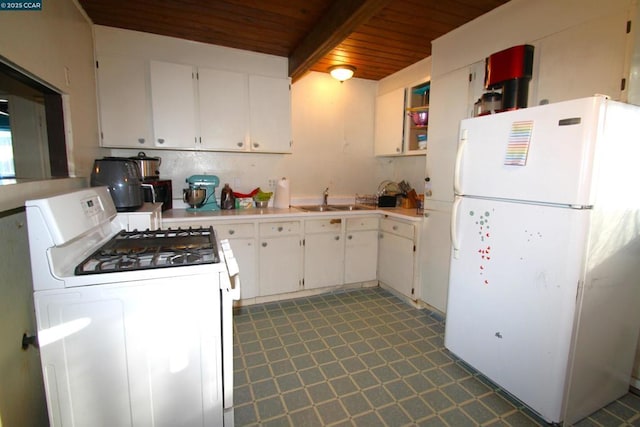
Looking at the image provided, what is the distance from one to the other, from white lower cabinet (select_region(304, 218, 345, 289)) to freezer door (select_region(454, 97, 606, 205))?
144 cm

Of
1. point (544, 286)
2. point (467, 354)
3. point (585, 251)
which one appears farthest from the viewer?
point (467, 354)

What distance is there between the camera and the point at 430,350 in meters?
2.26

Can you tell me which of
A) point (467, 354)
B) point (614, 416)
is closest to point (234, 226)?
point (467, 354)

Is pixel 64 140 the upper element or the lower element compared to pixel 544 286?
upper

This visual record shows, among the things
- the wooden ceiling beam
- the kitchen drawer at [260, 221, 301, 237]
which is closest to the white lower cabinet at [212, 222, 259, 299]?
the kitchen drawer at [260, 221, 301, 237]

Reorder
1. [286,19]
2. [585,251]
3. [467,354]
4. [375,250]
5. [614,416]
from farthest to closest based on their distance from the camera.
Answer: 1. [375,250]
2. [286,19]
3. [467,354]
4. [614,416]
5. [585,251]

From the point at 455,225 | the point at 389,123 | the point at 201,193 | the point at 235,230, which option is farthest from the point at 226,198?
the point at 455,225

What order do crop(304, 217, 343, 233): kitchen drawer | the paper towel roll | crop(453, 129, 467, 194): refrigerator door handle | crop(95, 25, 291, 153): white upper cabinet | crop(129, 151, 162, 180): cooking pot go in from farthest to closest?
the paper towel roll → crop(304, 217, 343, 233): kitchen drawer → crop(95, 25, 291, 153): white upper cabinet → crop(129, 151, 162, 180): cooking pot → crop(453, 129, 467, 194): refrigerator door handle

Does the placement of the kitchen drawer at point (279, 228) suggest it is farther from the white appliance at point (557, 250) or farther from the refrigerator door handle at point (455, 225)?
the white appliance at point (557, 250)

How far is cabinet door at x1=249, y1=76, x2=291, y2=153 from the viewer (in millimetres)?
3029

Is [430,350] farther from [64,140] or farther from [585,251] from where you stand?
[64,140]

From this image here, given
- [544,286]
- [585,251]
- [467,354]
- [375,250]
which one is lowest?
[467,354]

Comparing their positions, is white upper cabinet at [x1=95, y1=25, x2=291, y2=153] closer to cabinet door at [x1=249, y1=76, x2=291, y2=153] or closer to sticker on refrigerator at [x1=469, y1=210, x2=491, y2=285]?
cabinet door at [x1=249, y1=76, x2=291, y2=153]

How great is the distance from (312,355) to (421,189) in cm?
222
